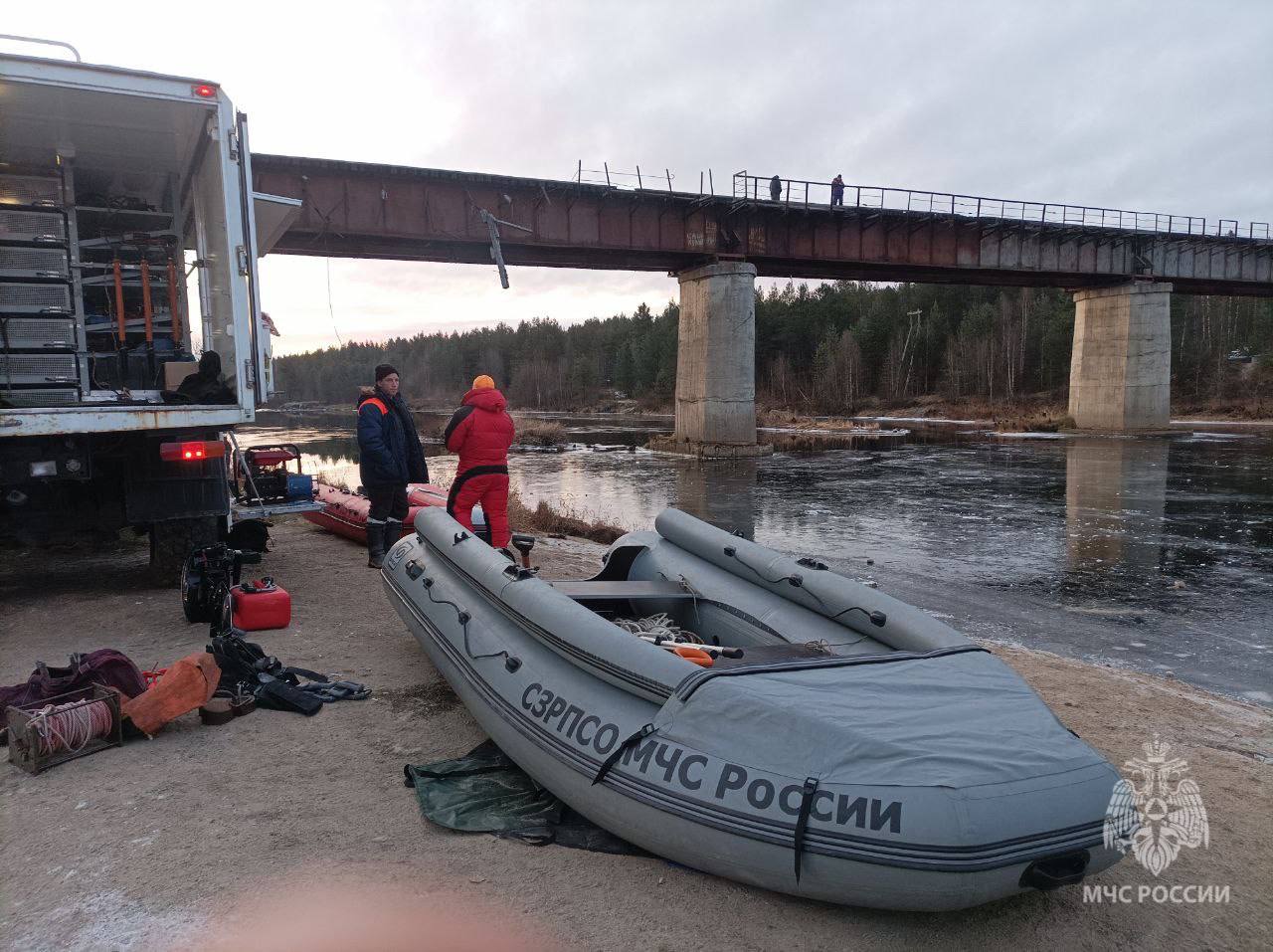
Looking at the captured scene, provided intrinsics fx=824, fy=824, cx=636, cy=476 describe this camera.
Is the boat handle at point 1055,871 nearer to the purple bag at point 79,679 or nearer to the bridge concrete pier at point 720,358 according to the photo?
the purple bag at point 79,679

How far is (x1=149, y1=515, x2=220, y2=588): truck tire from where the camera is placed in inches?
242

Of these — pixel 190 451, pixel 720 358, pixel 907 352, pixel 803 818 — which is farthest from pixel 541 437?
pixel 907 352

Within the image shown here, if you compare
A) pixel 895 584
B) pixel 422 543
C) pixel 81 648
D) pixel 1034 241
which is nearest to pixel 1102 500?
pixel 895 584

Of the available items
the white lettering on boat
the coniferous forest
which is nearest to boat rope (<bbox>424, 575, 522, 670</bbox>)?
the white lettering on boat

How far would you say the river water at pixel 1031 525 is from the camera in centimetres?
695

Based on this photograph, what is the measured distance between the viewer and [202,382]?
6.12 metres

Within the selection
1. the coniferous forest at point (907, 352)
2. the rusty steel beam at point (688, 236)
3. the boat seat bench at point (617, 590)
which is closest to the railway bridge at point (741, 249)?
the rusty steel beam at point (688, 236)

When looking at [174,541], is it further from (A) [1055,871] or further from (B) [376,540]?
(A) [1055,871]

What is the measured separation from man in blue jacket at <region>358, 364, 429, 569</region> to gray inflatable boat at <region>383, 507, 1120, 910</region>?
9.74 ft

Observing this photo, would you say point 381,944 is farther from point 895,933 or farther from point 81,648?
point 81,648

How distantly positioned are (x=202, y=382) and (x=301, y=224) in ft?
51.0

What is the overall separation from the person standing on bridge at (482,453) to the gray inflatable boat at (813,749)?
2.62 metres

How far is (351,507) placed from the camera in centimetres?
873

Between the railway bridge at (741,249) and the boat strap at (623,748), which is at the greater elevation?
the railway bridge at (741,249)
